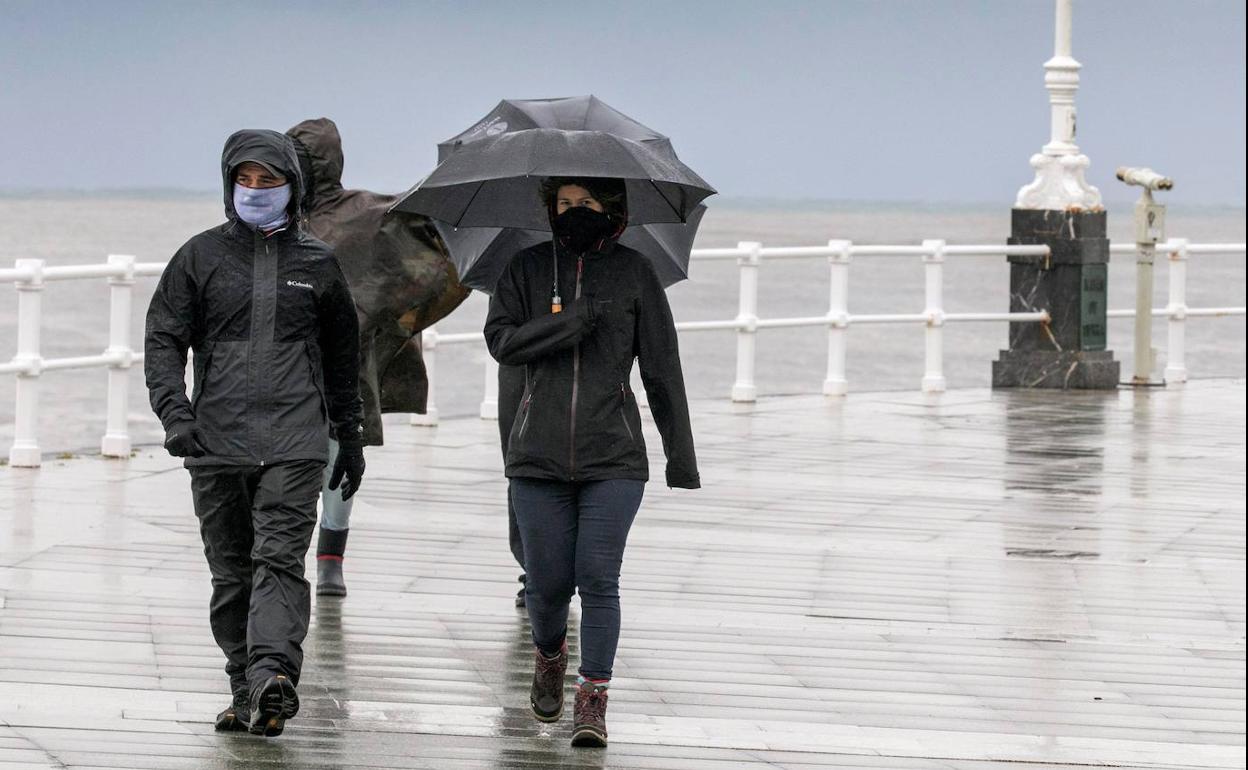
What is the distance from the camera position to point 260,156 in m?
5.86

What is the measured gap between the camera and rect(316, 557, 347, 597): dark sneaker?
7.94 m

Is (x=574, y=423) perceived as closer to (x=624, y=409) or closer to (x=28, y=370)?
(x=624, y=409)

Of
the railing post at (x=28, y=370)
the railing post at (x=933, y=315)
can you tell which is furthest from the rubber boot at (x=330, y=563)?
the railing post at (x=933, y=315)

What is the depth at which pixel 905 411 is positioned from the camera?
1509cm

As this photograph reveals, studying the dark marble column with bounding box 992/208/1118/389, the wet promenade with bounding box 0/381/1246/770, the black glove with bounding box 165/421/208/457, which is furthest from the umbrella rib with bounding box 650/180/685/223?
the dark marble column with bounding box 992/208/1118/389

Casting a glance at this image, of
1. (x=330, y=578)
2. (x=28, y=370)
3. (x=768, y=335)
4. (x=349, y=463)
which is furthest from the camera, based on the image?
(x=768, y=335)

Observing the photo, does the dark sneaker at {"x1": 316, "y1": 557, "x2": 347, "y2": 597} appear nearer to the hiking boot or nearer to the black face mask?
the hiking boot

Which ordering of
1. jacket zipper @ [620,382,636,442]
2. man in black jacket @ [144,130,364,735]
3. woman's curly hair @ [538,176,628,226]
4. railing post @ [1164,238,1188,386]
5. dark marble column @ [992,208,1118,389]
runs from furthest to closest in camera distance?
1. railing post @ [1164,238,1188,386]
2. dark marble column @ [992,208,1118,389]
3. woman's curly hair @ [538,176,628,226]
4. jacket zipper @ [620,382,636,442]
5. man in black jacket @ [144,130,364,735]

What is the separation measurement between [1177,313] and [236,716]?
12.9m

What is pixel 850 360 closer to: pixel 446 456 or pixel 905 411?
pixel 905 411

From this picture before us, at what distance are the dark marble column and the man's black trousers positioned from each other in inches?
445

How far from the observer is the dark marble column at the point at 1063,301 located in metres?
16.6

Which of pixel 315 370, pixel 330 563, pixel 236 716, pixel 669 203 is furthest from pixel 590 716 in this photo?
pixel 330 563

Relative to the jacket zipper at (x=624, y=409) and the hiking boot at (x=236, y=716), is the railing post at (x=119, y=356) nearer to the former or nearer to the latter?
the hiking boot at (x=236, y=716)
